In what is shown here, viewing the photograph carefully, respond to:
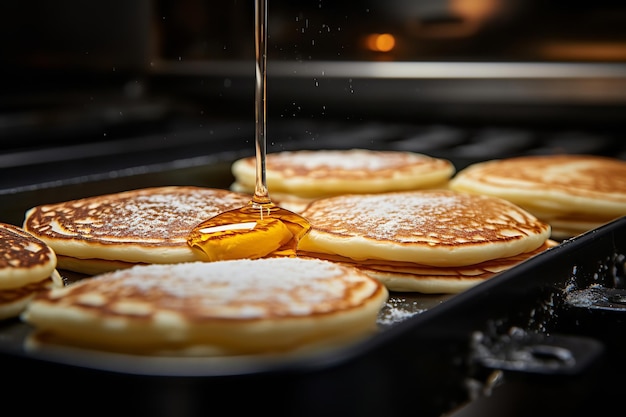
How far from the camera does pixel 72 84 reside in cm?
329

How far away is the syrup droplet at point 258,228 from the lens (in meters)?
1.35

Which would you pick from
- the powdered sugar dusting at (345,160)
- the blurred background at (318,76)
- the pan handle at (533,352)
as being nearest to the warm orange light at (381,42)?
the blurred background at (318,76)

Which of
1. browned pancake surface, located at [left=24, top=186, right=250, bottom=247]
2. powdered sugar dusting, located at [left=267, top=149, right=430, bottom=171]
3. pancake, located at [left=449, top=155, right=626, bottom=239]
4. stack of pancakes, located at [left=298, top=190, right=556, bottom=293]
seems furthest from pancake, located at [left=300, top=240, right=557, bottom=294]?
powdered sugar dusting, located at [left=267, top=149, right=430, bottom=171]

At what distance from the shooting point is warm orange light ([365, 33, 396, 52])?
3.15 metres

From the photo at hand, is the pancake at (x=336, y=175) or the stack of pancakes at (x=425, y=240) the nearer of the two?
the stack of pancakes at (x=425, y=240)

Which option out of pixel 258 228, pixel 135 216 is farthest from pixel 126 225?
pixel 258 228

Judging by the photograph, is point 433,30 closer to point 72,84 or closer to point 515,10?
point 515,10

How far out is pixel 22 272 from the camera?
1145mm

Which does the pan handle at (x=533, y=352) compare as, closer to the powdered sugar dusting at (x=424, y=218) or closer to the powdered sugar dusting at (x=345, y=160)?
the powdered sugar dusting at (x=424, y=218)

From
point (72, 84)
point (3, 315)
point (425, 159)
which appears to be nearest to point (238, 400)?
point (3, 315)

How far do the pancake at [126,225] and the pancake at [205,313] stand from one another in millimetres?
233

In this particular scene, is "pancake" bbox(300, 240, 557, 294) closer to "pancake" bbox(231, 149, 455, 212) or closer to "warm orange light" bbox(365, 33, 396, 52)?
"pancake" bbox(231, 149, 455, 212)

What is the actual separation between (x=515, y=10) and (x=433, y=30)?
0.28 m

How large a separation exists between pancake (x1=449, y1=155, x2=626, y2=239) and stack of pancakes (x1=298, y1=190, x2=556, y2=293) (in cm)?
17
